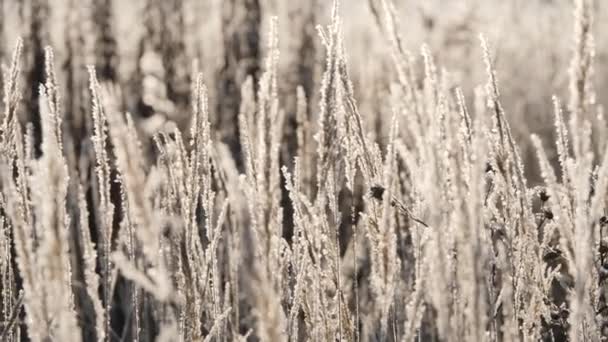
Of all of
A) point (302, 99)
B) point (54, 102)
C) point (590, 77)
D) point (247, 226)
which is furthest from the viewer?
point (302, 99)

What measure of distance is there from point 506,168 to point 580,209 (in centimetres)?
20

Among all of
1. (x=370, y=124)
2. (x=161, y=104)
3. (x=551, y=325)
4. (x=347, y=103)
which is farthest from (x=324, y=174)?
(x=161, y=104)

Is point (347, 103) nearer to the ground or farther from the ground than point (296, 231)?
farther from the ground

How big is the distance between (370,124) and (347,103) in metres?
1.58

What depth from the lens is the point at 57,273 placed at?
3.13 feet

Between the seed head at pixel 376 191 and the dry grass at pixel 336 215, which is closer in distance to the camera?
the dry grass at pixel 336 215

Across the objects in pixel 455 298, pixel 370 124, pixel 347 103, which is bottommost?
pixel 455 298

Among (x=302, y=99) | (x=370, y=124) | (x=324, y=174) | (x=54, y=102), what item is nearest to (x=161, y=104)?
(x=370, y=124)

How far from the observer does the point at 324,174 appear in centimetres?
118

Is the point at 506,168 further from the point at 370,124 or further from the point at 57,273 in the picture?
the point at 370,124

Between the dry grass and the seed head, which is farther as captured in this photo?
the seed head

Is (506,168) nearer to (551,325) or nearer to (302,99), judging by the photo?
(551,325)

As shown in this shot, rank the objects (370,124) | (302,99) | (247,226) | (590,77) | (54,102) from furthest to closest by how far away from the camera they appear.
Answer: (370,124), (302,99), (54,102), (590,77), (247,226)

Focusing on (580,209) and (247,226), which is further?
(580,209)
